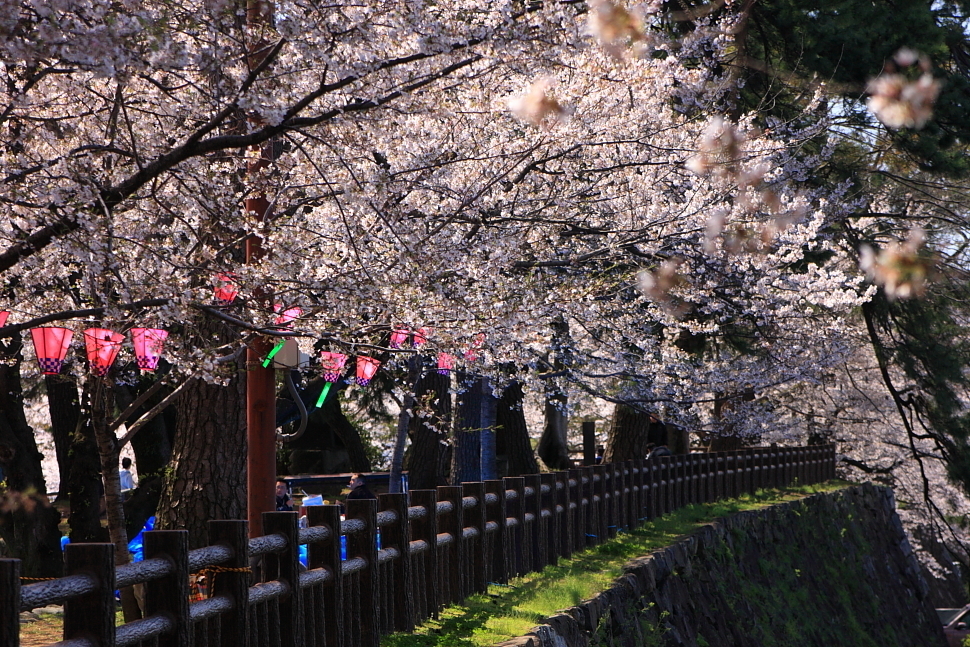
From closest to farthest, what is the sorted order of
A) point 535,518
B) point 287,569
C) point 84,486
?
point 287,569
point 535,518
point 84,486

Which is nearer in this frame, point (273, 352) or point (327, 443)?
point (273, 352)

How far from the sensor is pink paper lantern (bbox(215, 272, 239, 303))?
5.34 metres

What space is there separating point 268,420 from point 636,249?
504cm

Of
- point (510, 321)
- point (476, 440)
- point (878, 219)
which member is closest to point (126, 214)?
point (510, 321)

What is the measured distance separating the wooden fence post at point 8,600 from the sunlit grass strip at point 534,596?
2.98 meters

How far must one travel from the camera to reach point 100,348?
19.9 ft

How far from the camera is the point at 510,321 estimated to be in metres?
7.10

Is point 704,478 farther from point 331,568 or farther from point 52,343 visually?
point 52,343

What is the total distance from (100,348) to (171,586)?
257 centimetres

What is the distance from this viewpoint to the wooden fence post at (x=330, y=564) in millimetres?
5336

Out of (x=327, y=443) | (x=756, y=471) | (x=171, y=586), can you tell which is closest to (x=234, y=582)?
(x=171, y=586)

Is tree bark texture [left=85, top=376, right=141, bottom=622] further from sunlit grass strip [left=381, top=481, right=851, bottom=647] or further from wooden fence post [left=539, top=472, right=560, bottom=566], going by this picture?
wooden fence post [left=539, top=472, right=560, bottom=566]

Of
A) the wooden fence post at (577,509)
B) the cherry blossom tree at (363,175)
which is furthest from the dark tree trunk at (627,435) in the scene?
the wooden fence post at (577,509)

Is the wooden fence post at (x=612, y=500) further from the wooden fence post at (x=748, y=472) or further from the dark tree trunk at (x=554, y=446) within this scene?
the dark tree trunk at (x=554, y=446)
